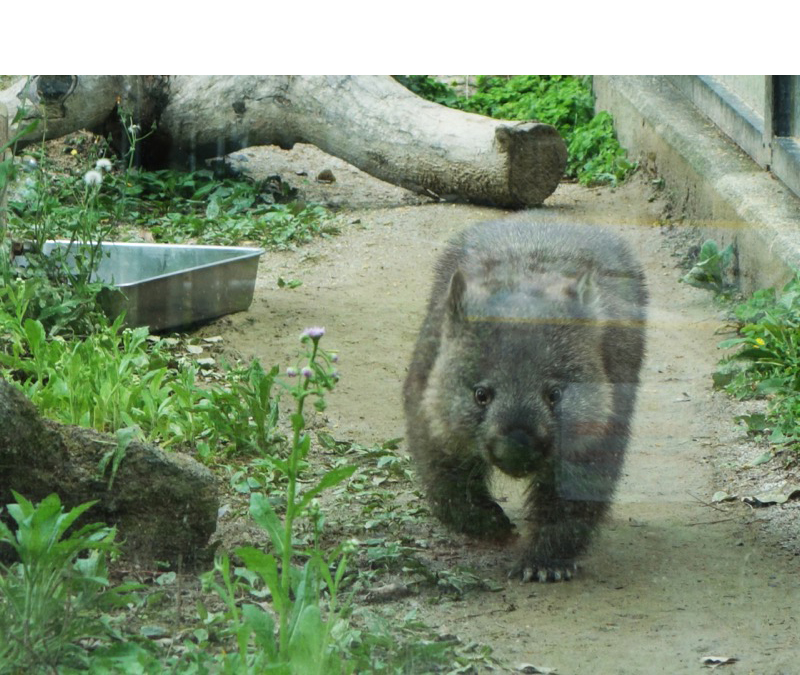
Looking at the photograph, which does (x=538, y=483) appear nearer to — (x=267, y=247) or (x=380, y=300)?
(x=380, y=300)

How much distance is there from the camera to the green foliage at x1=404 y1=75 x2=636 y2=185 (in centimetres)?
235

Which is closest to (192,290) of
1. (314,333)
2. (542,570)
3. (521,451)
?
(314,333)

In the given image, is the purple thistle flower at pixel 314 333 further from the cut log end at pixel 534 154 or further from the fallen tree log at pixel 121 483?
the cut log end at pixel 534 154

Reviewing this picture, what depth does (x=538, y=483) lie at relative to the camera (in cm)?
256

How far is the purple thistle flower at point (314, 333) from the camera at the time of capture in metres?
2.24

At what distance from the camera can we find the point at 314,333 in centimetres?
225

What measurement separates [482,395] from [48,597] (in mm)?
1028

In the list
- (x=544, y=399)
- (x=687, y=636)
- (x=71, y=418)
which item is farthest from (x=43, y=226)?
(x=687, y=636)

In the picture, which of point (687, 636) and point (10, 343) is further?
point (10, 343)

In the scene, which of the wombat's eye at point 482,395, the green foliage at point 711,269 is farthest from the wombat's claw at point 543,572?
the green foliage at point 711,269

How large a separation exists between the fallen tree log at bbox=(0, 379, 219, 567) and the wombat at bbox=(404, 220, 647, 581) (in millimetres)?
488

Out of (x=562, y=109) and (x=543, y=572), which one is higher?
(x=562, y=109)

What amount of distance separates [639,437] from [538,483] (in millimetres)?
305

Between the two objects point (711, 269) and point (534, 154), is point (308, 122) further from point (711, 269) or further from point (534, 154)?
point (711, 269)
